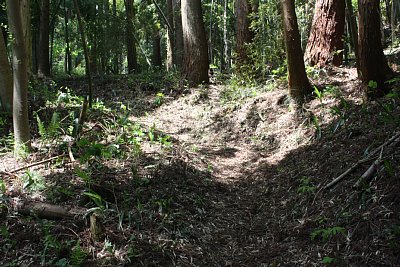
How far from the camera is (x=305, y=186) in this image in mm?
4852

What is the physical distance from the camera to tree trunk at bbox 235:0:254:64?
11211 mm

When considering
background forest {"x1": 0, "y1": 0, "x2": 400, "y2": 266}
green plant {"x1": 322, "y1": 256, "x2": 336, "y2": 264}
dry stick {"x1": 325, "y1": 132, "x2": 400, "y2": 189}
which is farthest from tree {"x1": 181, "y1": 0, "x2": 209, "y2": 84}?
green plant {"x1": 322, "y1": 256, "x2": 336, "y2": 264}

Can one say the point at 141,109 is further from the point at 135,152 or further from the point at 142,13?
the point at 142,13

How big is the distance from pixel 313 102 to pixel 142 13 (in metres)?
13.5

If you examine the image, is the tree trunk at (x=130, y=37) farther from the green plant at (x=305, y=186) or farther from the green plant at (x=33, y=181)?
the green plant at (x=305, y=186)

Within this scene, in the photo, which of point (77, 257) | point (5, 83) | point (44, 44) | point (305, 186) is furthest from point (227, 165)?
point (44, 44)

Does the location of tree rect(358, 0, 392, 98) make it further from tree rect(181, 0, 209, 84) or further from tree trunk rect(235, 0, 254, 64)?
tree rect(181, 0, 209, 84)

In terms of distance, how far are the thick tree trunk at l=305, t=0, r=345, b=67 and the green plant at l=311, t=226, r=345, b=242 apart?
5874 millimetres

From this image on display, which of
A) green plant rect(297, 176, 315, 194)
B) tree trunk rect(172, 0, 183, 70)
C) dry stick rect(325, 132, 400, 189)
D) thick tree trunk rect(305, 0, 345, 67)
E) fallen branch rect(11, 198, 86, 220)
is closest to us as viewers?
fallen branch rect(11, 198, 86, 220)

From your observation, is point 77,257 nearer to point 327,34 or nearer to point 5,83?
point 5,83

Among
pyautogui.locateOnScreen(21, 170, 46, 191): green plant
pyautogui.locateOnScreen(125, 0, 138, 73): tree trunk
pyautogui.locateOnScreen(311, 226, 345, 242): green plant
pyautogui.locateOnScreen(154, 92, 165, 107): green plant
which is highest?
pyautogui.locateOnScreen(125, 0, 138, 73): tree trunk

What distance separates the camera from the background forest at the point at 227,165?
364 cm

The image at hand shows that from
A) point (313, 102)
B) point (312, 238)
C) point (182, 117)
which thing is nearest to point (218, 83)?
point (182, 117)

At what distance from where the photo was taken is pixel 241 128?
27.2 feet
